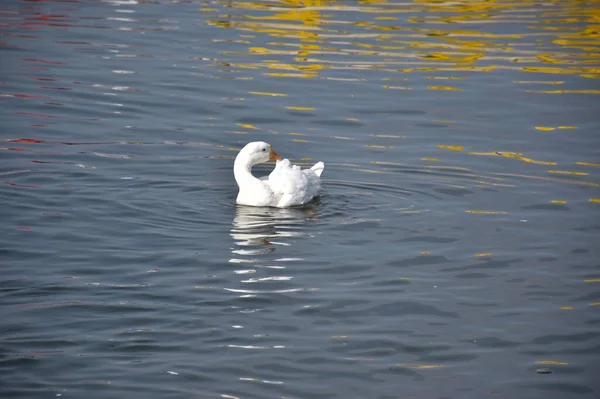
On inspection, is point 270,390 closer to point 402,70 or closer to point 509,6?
point 402,70

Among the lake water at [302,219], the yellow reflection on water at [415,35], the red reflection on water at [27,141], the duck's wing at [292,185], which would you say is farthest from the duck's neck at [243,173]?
the yellow reflection on water at [415,35]

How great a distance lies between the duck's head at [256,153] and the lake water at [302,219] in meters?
0.51

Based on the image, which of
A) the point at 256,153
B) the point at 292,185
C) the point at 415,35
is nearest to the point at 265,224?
the point at 292,185

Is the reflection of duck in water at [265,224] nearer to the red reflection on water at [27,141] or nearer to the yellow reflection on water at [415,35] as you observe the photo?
the red reflection on water at [27,141]

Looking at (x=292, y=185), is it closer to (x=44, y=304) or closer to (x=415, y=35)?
(x=44, y=304)

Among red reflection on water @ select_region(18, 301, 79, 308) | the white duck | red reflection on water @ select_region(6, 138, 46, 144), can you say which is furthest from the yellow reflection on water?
red reflection on water @ select_region(18, 301, 79, 308)

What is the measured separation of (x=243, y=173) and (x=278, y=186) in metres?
0.43

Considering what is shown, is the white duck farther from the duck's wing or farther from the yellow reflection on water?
the yellow reflection on water

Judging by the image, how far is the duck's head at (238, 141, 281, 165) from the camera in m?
12.1

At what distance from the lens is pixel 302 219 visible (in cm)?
1135

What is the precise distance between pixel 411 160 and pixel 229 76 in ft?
19.3

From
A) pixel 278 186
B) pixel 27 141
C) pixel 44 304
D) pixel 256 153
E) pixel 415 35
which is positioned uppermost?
pixel 415 35

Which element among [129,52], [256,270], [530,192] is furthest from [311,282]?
[129,52]

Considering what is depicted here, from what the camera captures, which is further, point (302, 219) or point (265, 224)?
point (302, 219)
